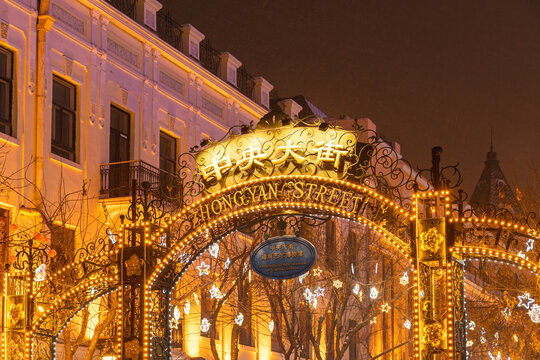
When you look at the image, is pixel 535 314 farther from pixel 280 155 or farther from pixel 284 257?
pixel 280 155

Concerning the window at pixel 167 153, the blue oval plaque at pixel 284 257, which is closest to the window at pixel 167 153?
the window at pixel 167 153

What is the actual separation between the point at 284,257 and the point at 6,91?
1003 centimetres

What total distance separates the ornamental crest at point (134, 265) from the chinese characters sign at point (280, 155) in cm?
167

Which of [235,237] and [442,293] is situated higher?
[235,237]

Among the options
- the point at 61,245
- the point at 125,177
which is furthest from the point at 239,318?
the point at 61,245

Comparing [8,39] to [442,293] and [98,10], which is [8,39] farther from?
[442,293]

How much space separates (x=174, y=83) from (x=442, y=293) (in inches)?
668

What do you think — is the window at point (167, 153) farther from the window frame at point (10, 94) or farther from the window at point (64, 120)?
the window frame at point (10, 94)

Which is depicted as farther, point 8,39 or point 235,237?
point 235,237

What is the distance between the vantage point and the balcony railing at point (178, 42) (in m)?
27.6

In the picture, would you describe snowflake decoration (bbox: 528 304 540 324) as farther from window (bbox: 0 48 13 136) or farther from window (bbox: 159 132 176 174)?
window (bbox: 0 48 13 136)

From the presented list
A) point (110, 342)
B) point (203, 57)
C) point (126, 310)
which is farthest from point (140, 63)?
point (126, 310)

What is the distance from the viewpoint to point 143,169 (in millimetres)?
26172

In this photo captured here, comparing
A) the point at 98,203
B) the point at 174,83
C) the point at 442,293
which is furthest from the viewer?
the point at 174,83
